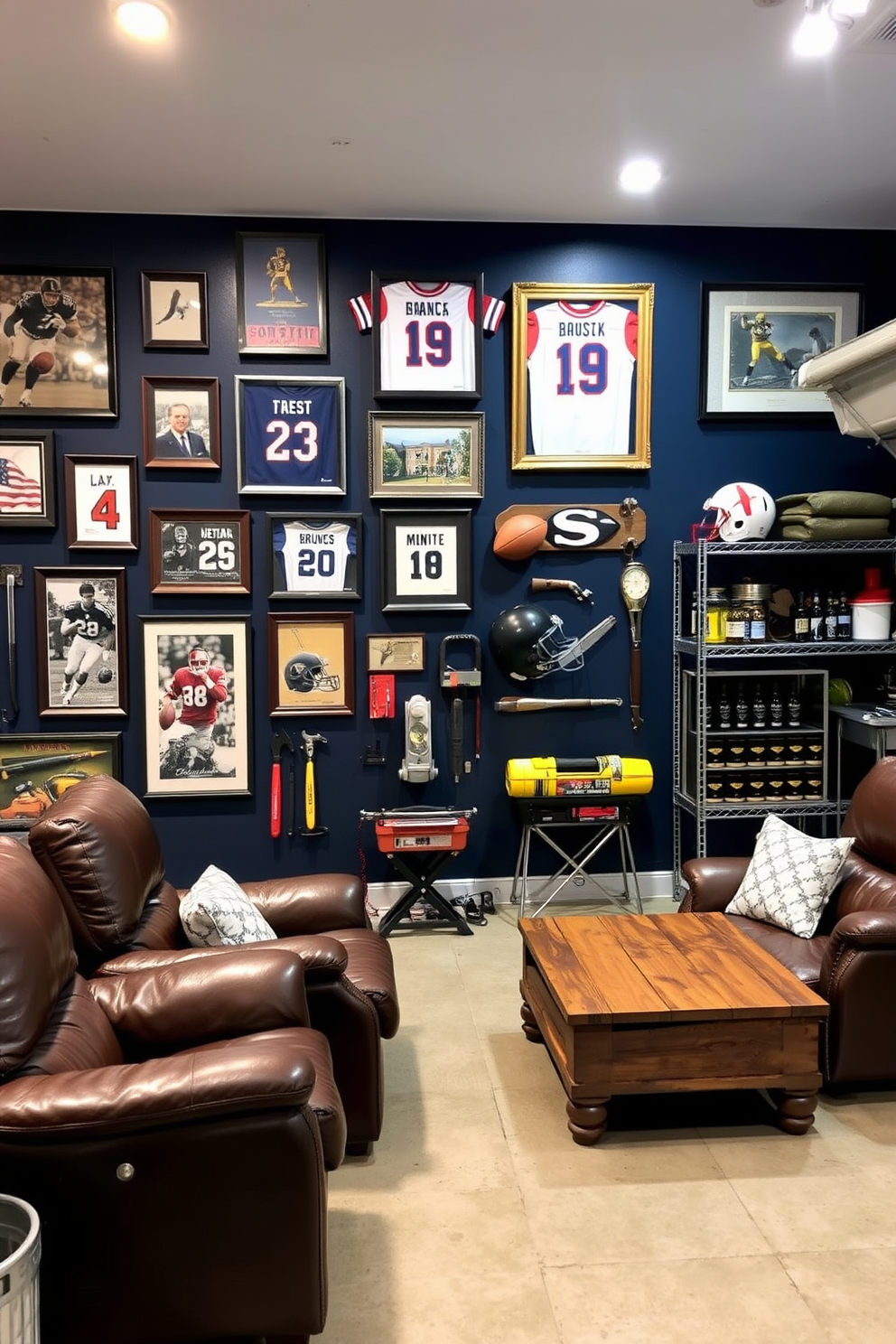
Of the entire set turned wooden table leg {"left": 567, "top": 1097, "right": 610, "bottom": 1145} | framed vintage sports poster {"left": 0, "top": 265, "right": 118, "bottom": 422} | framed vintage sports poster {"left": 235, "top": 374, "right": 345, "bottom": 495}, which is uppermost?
framed vintage sports poster {"left": 0, "top": 265, "right": 118, "bottom": 422}

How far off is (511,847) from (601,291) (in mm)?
2716

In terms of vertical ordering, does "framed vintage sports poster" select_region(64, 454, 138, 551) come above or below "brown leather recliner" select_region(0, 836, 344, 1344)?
above

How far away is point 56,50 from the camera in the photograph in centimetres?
307

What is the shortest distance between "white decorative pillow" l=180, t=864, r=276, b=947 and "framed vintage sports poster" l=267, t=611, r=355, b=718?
1732 millimetres

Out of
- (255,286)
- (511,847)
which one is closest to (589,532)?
(511,847)

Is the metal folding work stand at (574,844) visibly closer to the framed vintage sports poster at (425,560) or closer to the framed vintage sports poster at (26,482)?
the framed vintage sports poster at (425,560)

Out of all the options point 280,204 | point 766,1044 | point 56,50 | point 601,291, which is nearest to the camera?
point 766,1044

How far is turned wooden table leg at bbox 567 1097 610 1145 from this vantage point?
2.70m

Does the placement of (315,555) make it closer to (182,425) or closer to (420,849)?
(182,425)

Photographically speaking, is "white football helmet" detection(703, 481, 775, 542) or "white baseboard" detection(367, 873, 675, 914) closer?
"white football helmet" detection(703, 481, 775, 542)

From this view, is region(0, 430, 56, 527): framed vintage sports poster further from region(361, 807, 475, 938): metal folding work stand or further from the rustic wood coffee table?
the rustic wood coffee table

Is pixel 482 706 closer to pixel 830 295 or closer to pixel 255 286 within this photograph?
pixel 255 286

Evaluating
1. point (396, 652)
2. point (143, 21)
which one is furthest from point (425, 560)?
point (143, 21)

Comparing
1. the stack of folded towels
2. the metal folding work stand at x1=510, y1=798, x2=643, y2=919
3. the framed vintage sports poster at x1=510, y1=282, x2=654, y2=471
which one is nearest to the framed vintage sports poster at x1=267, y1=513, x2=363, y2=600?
→ the framed vintage sports poster at x1=510, y1=282, x2=654, y2=471
